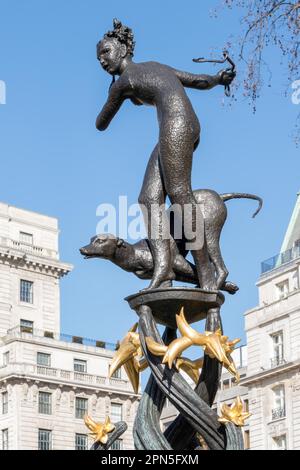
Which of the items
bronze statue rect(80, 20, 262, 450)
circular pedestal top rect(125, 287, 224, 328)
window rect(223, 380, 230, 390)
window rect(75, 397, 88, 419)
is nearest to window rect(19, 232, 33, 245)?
window rect(75, 397, 88, 419)

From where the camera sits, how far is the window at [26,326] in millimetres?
74594

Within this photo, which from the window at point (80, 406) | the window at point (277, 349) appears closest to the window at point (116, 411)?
the window at point (80, 406)

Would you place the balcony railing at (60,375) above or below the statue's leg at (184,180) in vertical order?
above

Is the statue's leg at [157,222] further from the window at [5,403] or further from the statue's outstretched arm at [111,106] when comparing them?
the window at [5,403]

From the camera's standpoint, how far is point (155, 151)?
11945mm

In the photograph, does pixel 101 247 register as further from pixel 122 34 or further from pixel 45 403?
pixel 45 403

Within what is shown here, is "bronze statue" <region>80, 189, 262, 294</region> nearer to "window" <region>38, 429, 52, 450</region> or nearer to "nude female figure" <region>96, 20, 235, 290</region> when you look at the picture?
"nude female figure" <region>96, 20, 235, 290</region>

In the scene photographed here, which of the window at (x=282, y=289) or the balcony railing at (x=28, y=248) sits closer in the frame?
the window at (x=282, y=289)

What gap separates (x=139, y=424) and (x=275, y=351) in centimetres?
4619

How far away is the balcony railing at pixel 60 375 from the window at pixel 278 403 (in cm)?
1728

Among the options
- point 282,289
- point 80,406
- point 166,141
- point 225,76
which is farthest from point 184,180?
point 80,406
